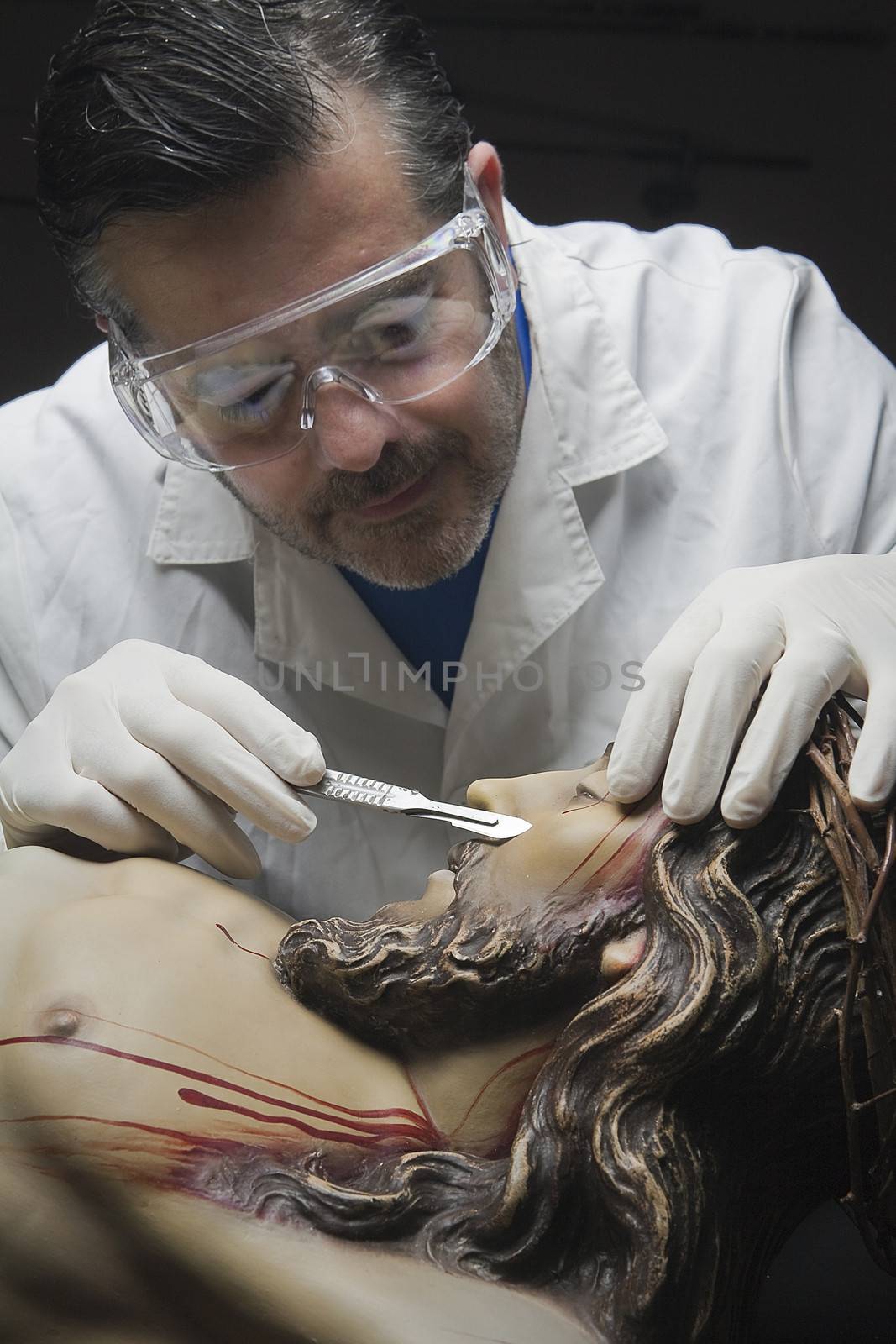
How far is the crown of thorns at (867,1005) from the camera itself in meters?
1.28

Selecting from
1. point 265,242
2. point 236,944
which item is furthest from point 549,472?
point 236,944

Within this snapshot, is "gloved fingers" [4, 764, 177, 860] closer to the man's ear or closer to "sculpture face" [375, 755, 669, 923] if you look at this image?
"sculpture face" [375, 755, 669, 923]

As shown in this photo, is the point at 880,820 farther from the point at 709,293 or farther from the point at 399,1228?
the point at 709,293

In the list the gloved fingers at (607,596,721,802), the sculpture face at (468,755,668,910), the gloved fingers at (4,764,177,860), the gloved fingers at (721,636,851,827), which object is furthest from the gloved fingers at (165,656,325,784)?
the gloved fingers at (721,636,851,827)

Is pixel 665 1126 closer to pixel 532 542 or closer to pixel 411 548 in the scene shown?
pixel 411 548

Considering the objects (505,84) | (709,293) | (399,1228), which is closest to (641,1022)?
(399,1228)

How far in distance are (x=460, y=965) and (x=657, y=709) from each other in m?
0.36

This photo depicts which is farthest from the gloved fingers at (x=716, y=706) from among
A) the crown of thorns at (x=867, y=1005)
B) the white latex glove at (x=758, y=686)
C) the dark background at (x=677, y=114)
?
the dark background at (x=677, y=114)

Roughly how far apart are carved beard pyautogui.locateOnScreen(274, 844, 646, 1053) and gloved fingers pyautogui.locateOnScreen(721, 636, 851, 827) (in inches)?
5.4

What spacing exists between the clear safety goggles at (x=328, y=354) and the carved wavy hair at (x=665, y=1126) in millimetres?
767

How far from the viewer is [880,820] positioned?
137cm

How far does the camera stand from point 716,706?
1.47 meters

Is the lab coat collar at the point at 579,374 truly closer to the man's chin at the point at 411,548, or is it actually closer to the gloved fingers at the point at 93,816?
the man's chin at the point at 411,548

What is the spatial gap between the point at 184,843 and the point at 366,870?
46 centimetres
